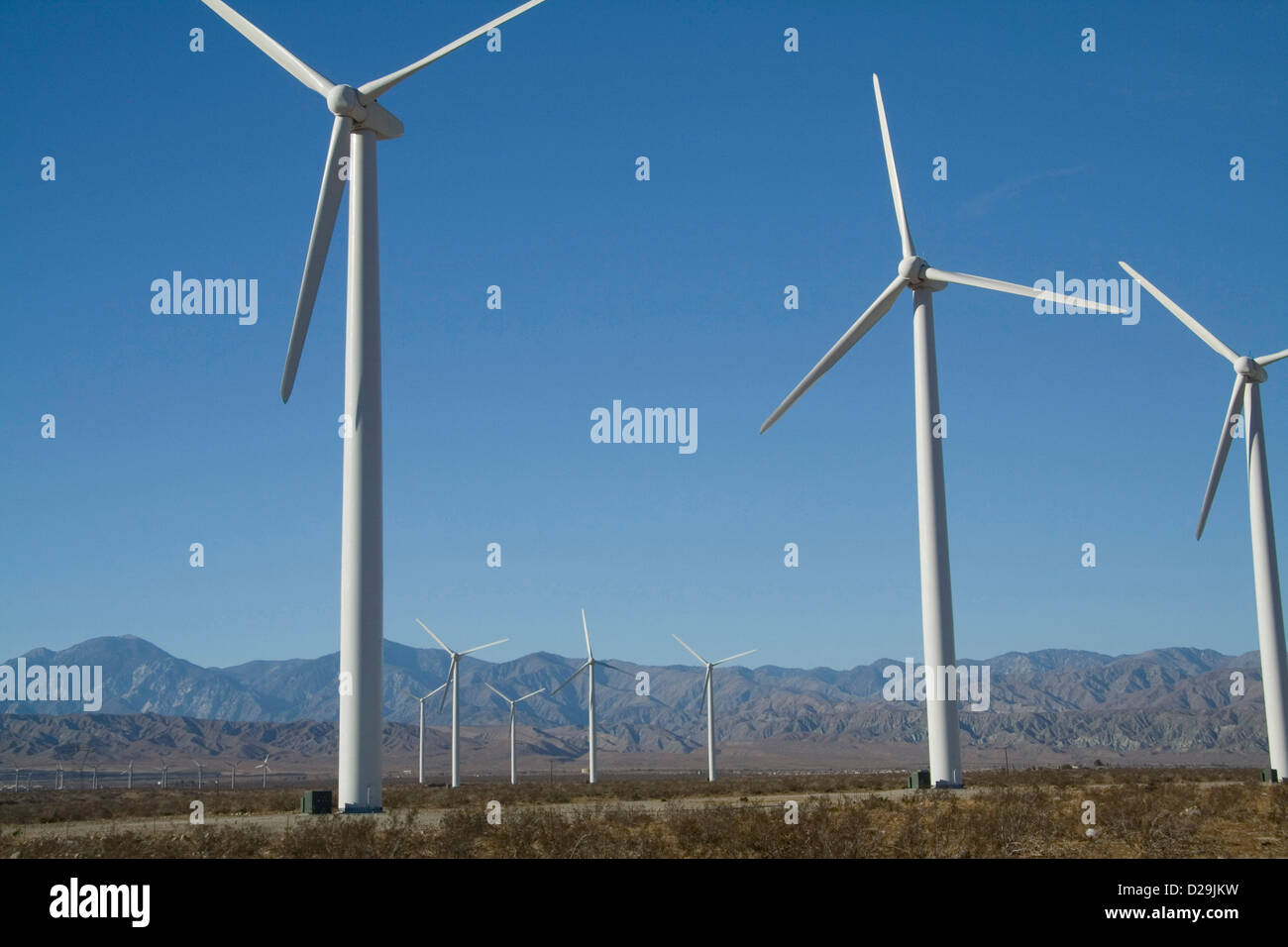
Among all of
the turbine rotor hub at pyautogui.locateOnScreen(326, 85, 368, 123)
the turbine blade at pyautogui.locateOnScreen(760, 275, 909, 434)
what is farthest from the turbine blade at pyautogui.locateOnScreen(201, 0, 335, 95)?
the turbine blade at pyautogui.locateOnScreen(760, 275, 909, 434)

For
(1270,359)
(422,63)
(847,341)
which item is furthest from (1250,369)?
(422,63)

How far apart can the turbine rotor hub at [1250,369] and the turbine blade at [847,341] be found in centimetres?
2044

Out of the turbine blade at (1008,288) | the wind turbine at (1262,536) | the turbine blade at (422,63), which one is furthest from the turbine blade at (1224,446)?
the turbine blade at (422,63)

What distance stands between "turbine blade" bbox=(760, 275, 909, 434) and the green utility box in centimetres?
2084

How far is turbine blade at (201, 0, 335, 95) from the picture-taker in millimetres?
37531

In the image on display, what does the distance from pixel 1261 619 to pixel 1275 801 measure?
23.5m

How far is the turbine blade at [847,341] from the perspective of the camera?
47.2m

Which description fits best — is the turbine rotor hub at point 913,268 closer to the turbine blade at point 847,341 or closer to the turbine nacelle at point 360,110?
the turbine blade at point 847,341

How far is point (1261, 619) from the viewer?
56.5 metres

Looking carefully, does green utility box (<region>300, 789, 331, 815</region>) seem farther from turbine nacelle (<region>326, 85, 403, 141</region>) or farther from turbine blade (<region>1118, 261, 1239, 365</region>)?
turbine blade (<region>1118, 261, 1239, 365</region>)

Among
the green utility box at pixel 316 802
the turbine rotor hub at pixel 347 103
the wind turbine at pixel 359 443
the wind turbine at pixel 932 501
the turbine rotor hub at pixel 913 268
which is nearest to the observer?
the wind turbine at pixel 359 443
